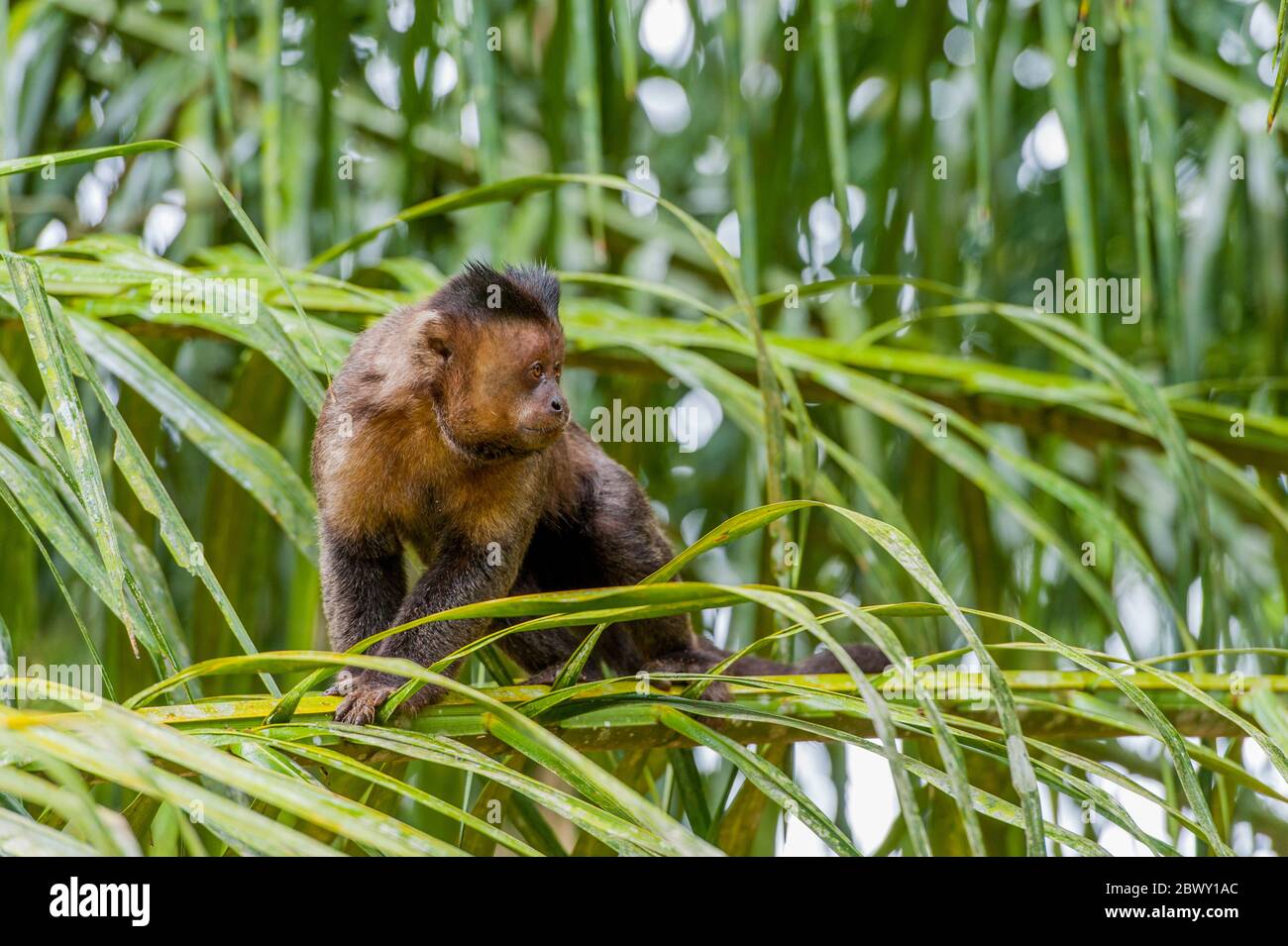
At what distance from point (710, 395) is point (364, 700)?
1091 millimetres

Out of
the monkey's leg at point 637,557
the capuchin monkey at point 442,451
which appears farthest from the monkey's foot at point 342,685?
the monkey's leg at point 637,557

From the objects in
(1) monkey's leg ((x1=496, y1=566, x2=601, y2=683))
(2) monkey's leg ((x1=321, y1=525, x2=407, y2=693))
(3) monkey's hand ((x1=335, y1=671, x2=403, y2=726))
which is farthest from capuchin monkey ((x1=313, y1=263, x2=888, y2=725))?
(1) monkey's leg ((x1=496, y1=566, x2=601, y2=683))

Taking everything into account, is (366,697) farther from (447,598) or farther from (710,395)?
(710,395)

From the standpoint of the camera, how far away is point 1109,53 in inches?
152

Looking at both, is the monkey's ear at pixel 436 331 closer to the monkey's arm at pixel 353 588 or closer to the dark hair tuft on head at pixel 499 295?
the dark hair tuft on head at pixel 499 295

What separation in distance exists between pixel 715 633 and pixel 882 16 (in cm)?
179

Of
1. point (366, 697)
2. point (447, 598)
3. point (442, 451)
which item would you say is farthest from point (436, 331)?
point (366, 697)

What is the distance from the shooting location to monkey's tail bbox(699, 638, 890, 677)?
2988 mm

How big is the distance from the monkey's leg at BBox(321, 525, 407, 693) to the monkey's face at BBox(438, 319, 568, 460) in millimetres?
303

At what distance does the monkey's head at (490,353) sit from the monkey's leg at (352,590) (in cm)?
30

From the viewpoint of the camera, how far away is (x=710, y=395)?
2.96m

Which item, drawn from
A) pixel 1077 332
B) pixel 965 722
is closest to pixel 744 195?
pixel 1077 332
